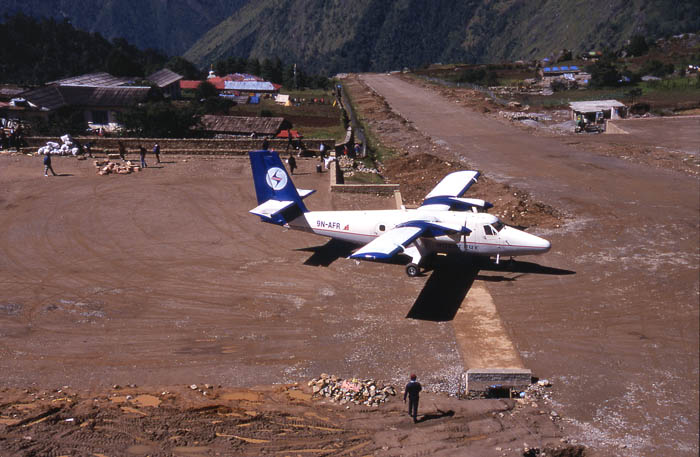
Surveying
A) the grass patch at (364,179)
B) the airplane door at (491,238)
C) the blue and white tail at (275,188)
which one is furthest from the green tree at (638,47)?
the blue and white tail at (275,188)

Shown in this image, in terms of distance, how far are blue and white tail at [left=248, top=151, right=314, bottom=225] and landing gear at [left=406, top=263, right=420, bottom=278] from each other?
6.65 m

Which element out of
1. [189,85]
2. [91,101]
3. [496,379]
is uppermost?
[189,85]

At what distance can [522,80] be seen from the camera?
12656cm

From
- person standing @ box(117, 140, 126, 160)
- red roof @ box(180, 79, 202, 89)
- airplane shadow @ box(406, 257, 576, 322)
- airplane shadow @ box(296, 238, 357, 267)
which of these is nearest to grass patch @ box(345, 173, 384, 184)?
airplane shadow @ box(296, 238, 357, 267)

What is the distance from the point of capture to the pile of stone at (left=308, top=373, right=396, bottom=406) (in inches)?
688

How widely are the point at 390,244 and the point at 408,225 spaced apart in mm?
2640

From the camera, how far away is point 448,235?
84.2ft

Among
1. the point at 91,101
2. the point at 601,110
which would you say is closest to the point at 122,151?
the point at 91,101

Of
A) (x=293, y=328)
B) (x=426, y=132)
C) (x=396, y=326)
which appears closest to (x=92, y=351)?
(x=293, y=328)

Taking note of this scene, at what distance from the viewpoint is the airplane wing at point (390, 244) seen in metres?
22.1

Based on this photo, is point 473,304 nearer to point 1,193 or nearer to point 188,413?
point 188,413

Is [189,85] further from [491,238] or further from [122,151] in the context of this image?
[491,238]

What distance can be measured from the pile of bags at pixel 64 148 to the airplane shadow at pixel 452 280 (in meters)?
40.3

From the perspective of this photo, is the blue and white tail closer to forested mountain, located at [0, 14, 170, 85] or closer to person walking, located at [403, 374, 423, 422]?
person walking, located at [403, 374, 423, 422]
